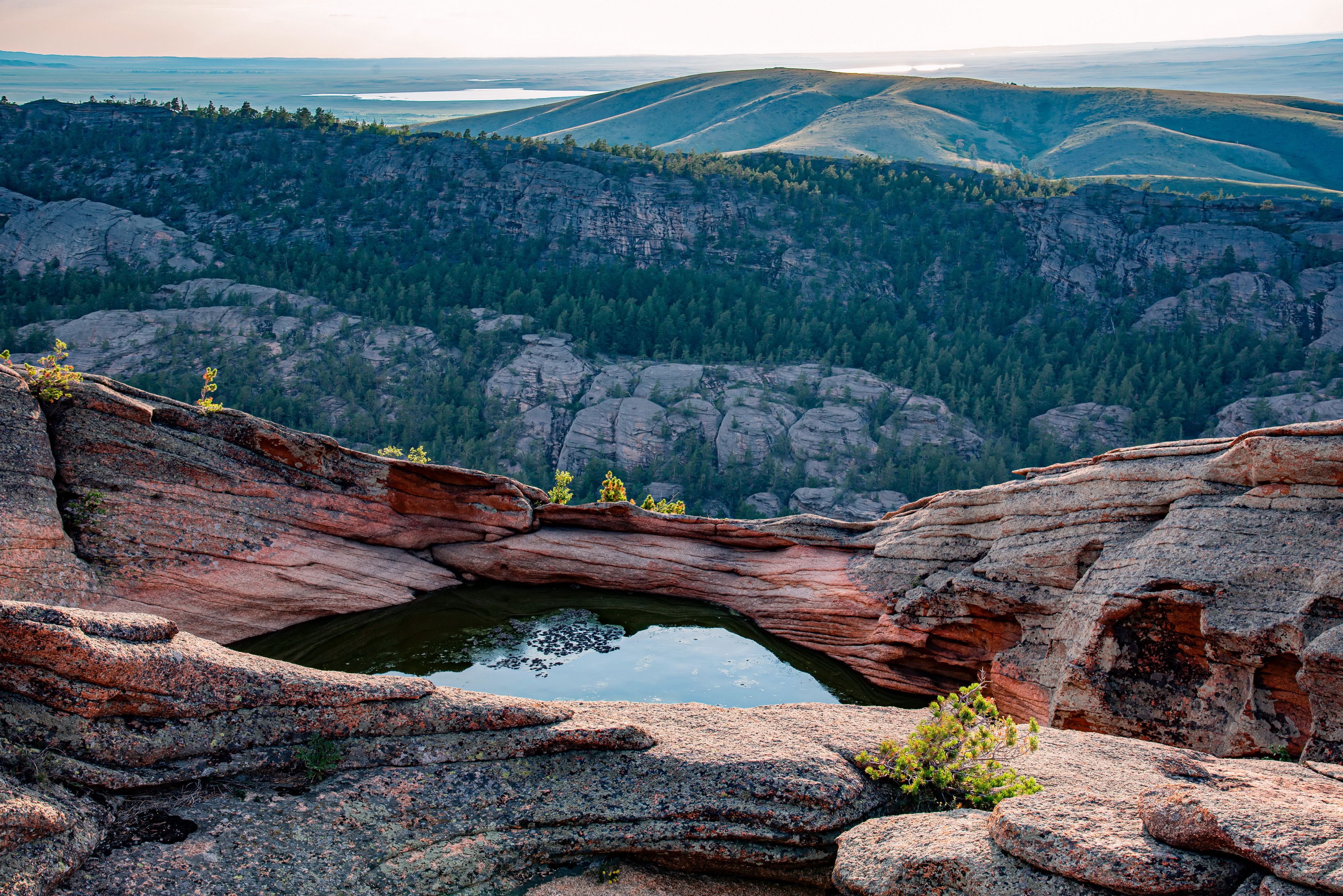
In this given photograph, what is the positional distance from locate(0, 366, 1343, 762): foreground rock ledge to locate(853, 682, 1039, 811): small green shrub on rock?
676cm

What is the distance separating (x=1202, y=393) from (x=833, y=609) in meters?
96.5

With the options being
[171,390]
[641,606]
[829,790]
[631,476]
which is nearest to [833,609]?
[641,606]

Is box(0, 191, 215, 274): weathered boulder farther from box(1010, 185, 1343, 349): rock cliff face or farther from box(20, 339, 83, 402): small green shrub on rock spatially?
box(1010, 185, 1343, 349): rock cliff face

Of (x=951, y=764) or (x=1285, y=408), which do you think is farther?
(x=1285, y=408)

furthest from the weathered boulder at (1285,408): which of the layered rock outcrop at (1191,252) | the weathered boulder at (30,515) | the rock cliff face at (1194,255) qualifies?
the weathered boulder at (30,515)

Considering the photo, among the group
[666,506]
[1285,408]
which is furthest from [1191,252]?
[666,506]

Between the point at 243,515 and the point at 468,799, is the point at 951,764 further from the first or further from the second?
the point at 243,515

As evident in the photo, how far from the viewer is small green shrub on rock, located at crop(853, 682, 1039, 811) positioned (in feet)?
40.7

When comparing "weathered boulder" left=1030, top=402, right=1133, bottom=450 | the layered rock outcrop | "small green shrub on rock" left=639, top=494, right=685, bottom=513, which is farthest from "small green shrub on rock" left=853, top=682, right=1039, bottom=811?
the layered rock outcrop

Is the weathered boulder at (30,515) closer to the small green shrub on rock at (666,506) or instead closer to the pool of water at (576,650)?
the pool of water at (576,650)

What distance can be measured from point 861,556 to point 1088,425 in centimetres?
8891

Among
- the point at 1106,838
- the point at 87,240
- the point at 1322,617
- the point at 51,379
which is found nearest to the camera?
the point at 1106,838

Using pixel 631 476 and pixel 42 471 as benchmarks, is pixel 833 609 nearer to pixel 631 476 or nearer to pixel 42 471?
pixel 42 471

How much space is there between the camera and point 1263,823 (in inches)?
376
